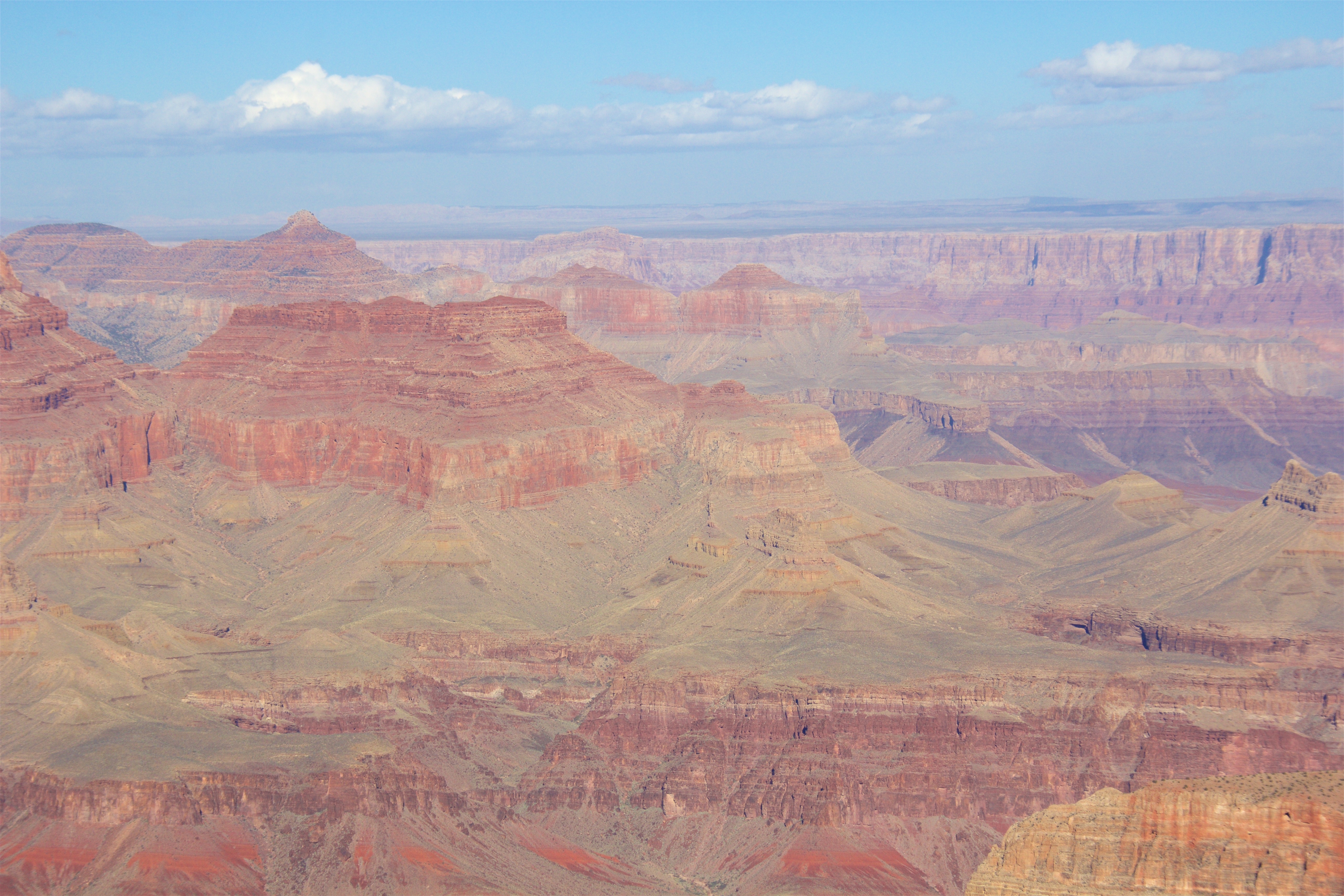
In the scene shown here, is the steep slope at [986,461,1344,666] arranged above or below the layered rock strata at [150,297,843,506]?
below

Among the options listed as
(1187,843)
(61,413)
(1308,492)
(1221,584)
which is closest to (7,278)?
(61,413)

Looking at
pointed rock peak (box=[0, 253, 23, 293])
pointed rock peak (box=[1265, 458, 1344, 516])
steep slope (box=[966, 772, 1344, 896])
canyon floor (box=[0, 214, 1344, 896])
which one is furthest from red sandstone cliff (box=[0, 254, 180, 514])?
steep slope (box=[966, 772, 1344, 896])

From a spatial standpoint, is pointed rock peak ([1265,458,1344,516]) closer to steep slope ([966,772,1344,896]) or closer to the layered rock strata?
the layered rock strata

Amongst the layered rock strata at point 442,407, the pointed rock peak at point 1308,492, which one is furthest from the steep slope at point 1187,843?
the layered rock strata at point 442,407

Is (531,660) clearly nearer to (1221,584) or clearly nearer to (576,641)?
(576,641)

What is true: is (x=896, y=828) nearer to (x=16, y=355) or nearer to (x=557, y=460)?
(x=557, y=460)

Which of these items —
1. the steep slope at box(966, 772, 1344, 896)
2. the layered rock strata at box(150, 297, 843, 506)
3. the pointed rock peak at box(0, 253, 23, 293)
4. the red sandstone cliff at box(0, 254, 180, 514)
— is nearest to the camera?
the steep slope at box(966, 772, 1344, 896)
